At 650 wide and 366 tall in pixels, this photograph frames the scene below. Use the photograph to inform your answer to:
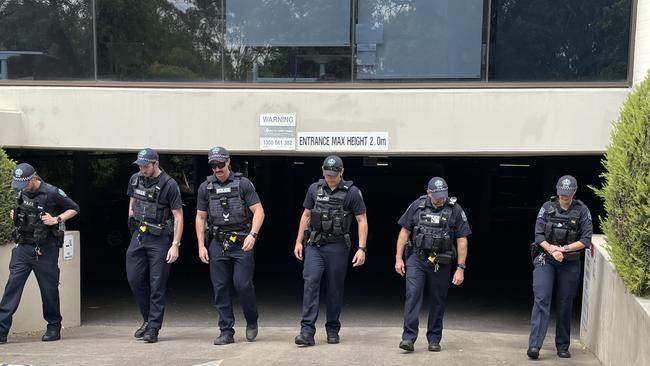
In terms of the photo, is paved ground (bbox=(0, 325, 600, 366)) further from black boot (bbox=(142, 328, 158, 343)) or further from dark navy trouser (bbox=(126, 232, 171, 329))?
dark navy trouser (bbox=(126, 232, 171, 329))

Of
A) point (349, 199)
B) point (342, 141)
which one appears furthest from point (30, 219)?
point (342, 141)

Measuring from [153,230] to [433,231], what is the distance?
2677mm

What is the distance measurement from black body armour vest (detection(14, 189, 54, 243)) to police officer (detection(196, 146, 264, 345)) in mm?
1588

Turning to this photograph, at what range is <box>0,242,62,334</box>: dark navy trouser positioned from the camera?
6324mm

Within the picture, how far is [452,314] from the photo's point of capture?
8.92 metres

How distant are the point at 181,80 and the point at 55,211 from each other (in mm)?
2258

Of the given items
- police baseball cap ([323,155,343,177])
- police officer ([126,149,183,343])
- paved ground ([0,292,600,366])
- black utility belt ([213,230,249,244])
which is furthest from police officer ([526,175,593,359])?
police officer ([126,149,183,343])

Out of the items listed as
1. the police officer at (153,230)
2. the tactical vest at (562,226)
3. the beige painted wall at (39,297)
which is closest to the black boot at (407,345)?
the tactical vest at (562,226)

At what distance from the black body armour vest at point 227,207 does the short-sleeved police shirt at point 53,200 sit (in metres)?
1.54

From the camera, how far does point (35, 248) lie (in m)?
6.32

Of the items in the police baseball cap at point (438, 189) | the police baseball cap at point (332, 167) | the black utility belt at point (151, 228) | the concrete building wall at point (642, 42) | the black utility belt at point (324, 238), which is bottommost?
the black utility belt at point (324, 238)

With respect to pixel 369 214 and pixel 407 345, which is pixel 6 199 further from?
pixel 369 214

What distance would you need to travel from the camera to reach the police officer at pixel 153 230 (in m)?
6.14

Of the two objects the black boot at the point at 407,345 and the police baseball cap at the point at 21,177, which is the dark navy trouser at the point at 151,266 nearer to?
the police baseball cap at the point at 21,177
